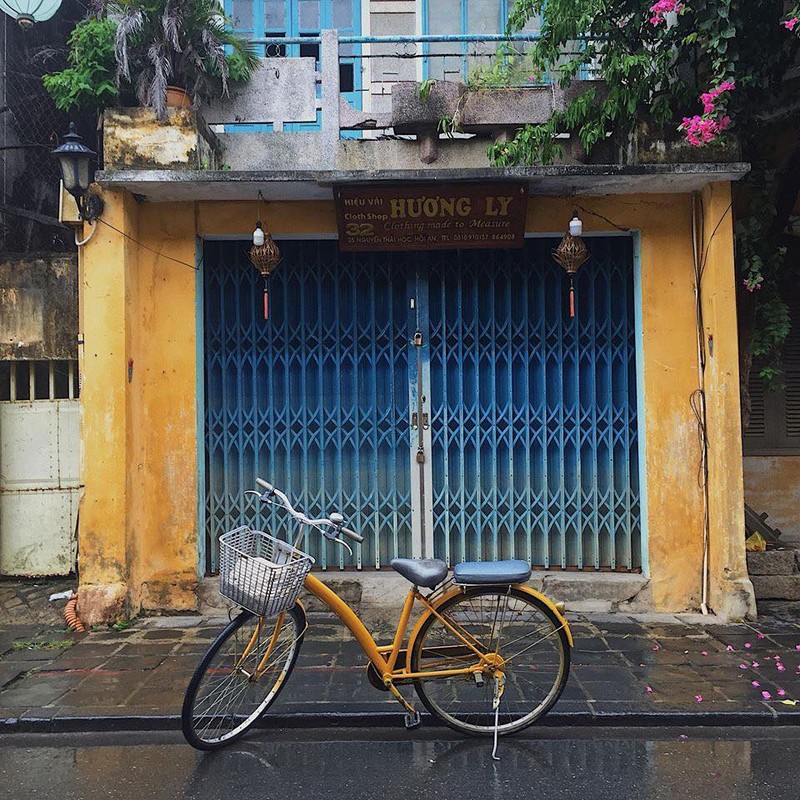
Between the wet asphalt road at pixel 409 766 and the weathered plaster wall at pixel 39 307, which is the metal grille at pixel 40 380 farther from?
the wet asphalt road at pixel 409 766

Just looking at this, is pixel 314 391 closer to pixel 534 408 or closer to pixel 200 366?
pixel 200 366

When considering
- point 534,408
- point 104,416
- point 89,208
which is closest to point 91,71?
point 89,208

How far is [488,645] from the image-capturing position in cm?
416

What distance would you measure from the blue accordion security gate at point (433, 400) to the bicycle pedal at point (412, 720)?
2620 mm

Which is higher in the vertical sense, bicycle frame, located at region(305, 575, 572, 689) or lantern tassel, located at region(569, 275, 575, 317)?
lantern tassel, located at region(569, 275, 575, 317)

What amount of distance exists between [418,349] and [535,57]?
262cm

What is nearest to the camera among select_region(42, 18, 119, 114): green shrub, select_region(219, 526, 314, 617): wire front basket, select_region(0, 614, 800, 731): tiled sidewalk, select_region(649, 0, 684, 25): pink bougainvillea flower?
select_region(219, 526, 314, 617): wire front basket

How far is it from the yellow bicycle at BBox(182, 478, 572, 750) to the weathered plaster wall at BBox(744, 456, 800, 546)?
4.64 metres

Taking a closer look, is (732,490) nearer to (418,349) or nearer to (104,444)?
A: (418,349)

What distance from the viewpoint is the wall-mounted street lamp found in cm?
600

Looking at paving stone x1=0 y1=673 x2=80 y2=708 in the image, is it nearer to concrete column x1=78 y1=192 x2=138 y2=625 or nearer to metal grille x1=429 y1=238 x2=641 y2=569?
concrete column x1=78 y1=192 x2=138 y2=625

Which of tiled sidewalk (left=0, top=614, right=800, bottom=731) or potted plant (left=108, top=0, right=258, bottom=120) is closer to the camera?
tiled sidewalk (left=0, top=614, right=800, bottom=731)

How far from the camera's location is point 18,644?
574cm

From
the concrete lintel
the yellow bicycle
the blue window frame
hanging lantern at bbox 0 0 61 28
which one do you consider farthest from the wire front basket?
hanging lantern at bbox 0 0 61 28
